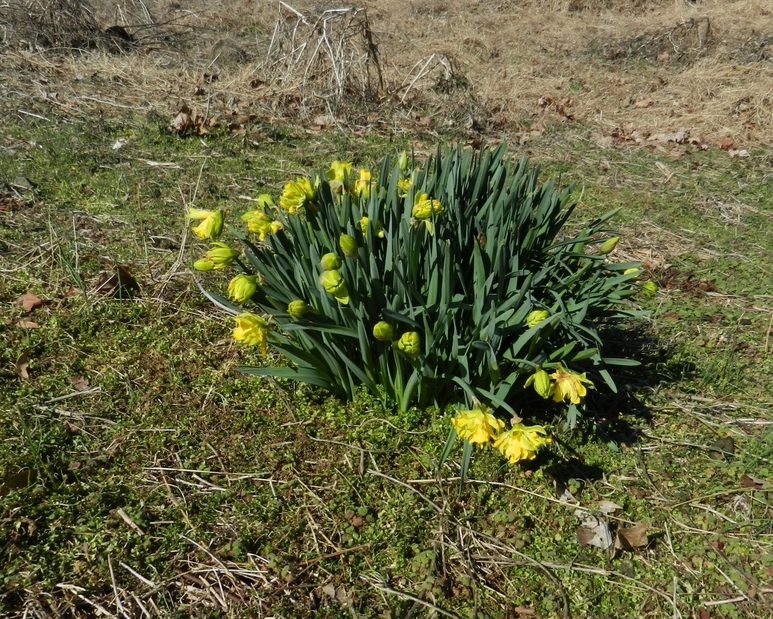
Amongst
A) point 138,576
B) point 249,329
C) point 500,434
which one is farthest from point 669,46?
point 138,576

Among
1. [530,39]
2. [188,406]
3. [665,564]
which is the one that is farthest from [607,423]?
[530,39]

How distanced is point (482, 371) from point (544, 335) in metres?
0.25

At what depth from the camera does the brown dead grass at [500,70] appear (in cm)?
618

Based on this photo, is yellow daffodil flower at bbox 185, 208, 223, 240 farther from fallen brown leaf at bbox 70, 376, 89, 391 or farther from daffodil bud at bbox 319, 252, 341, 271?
fallen brown leaf at bbox 70, 376, 89, 391

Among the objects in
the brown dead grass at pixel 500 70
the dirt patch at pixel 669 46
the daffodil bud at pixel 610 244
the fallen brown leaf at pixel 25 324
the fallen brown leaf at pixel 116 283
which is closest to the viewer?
the daffodil bud at pixel 610 244

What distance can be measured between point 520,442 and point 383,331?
55 cm

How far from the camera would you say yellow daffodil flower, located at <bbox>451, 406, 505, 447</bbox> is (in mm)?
1871

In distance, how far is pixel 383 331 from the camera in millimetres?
2041

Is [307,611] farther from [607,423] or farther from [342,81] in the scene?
[342,81]

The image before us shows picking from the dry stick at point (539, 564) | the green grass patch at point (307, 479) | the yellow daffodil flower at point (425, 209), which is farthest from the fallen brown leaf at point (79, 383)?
the dry stick at point (539, 564)

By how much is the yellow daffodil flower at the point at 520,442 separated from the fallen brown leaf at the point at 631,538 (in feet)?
1.65

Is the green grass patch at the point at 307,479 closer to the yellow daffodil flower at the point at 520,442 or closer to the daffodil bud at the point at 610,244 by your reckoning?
the yellow daffodil flower at the point at 520,442

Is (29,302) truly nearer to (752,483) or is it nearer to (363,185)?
(363,185)

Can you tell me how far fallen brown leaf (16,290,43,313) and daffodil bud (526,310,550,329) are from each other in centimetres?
220
